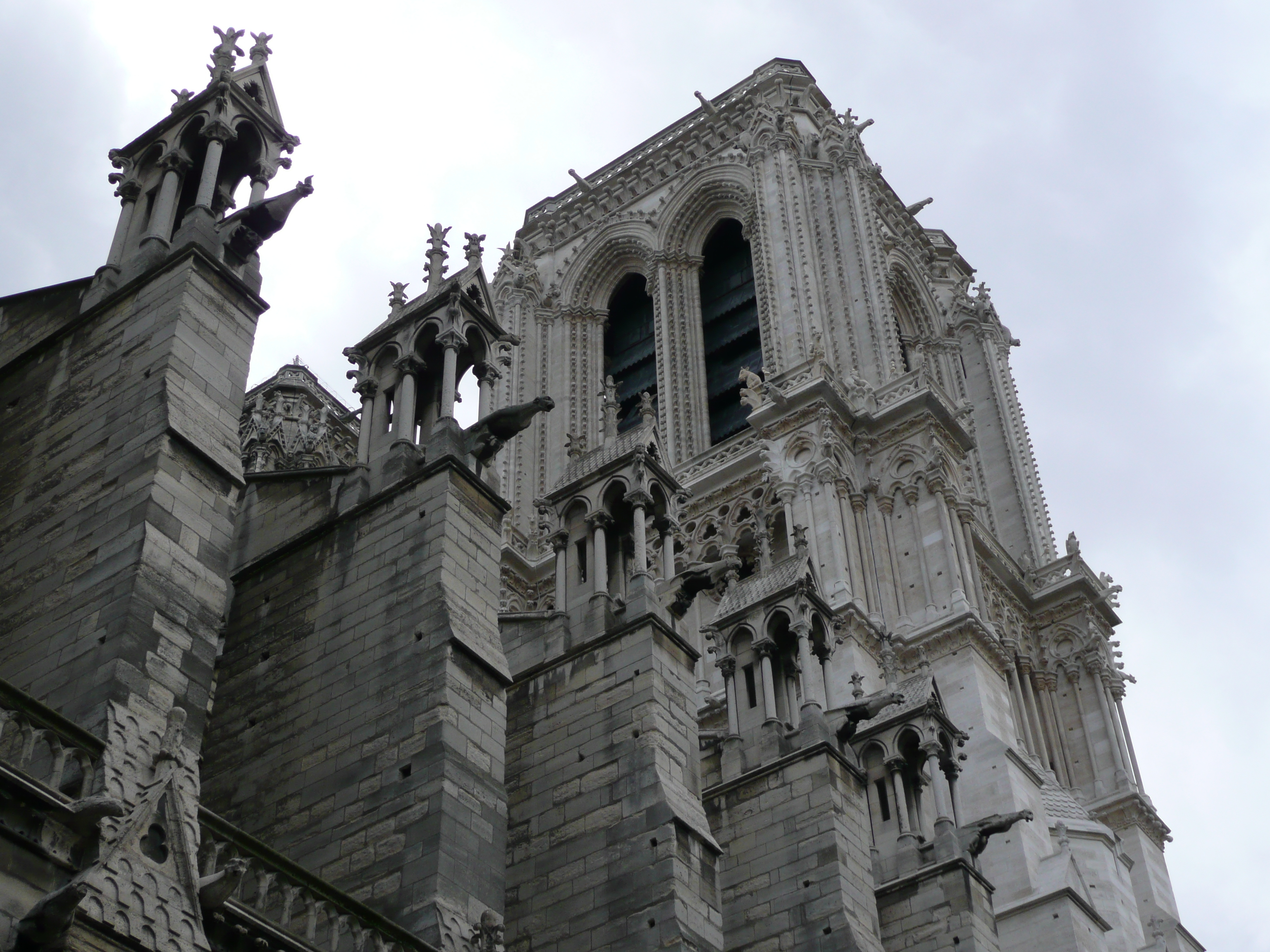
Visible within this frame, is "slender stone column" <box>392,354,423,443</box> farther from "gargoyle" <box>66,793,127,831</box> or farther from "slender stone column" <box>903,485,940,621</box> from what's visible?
"slender stone column" <box>903,485,940,621</box>

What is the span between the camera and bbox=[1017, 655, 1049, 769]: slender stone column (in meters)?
31.2

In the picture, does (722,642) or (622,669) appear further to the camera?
(722,642)

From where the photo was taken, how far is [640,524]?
1841 centimetres

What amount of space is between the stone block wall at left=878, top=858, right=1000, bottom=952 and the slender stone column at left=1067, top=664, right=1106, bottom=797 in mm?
11986

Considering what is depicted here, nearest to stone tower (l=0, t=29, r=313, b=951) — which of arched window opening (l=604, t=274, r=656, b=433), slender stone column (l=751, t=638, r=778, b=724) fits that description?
slender stone column (l=751, t=638, r=778, b=724)

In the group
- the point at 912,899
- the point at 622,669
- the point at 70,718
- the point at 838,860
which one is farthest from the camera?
the point at 912,899

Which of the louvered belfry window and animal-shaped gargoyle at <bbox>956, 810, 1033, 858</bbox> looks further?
the louvered belfry window

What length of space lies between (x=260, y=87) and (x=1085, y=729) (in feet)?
Result: 67.5

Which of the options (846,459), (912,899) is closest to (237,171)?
(912,899)

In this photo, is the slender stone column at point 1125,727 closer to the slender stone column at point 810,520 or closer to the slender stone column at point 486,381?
the slender stone column at point 810,520

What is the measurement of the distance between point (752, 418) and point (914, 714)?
11.6 metres

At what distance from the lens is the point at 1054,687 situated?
3316 cm

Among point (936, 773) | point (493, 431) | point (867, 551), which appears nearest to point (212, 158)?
point (493, 431)

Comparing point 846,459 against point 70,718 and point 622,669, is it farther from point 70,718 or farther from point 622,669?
point 70,718
